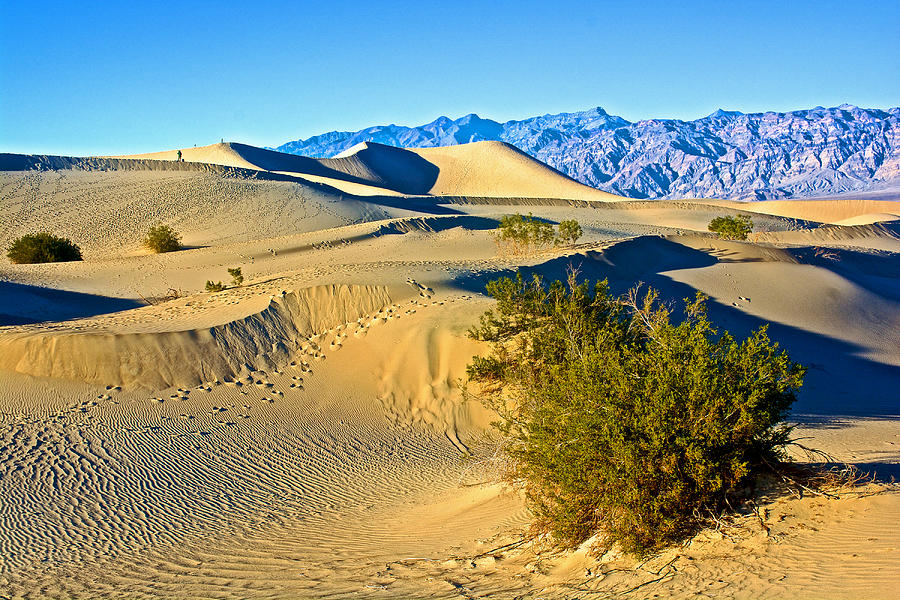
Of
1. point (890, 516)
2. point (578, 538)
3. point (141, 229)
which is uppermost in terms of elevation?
point (141, 229)

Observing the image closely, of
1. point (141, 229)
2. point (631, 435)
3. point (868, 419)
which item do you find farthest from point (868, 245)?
point (631, 435)

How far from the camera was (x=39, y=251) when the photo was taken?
29125 millimetres

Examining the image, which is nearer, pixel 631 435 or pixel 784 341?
pixel 631 435

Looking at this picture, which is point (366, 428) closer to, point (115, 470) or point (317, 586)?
point (115, 470)

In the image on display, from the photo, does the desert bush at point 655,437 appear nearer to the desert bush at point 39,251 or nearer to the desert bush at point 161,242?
the desert bush at point 161,242

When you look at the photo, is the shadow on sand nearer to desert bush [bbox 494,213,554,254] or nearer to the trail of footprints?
the trail of footprints

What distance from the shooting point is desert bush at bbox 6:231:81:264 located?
94.8 ft

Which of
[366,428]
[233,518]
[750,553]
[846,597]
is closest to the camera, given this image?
[846,597]

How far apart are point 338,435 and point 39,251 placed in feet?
→ 76.1

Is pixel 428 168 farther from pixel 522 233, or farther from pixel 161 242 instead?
pixel 522 233

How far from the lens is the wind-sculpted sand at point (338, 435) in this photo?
6.25m

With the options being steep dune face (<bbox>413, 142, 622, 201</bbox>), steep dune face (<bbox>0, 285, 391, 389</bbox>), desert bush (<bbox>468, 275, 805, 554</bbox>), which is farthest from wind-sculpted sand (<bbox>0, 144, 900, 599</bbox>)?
steep dune face (<bbox>413, 142, 622, 201</bbox>)

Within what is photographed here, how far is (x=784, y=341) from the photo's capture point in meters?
18.6

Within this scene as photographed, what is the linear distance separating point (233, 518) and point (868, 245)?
47.6 metres
